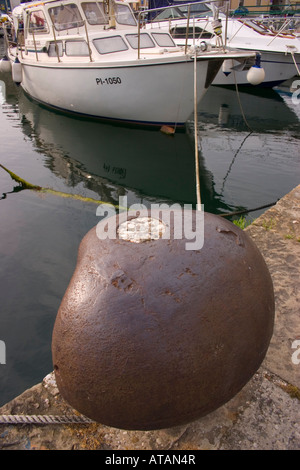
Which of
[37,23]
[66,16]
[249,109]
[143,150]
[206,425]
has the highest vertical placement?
[66,16]

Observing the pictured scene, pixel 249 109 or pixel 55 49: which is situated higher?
pixel 55 49

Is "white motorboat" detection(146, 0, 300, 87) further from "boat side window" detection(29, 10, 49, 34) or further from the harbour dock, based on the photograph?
the harbour dock

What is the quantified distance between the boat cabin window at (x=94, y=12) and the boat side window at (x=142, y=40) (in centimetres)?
154

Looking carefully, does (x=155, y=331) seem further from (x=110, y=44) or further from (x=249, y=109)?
(x=249, y=109)

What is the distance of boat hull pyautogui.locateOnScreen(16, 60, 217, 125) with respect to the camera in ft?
28.6

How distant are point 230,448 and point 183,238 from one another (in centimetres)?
110

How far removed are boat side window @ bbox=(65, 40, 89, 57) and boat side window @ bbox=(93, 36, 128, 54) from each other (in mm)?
319

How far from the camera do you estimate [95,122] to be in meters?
10.6

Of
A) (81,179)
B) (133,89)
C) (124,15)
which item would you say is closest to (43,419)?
(81,179)

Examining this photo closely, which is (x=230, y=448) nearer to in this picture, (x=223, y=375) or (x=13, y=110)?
(x=223, y=375)

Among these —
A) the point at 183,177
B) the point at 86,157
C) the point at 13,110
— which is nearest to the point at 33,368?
the point at 183,177

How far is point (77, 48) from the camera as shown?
9781 millimetres

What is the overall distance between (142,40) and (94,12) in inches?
80.1

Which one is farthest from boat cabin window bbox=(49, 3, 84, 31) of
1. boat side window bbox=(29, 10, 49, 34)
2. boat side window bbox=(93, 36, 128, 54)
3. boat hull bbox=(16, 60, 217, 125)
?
boat side window bbox=(93, 36, 128, 54)
